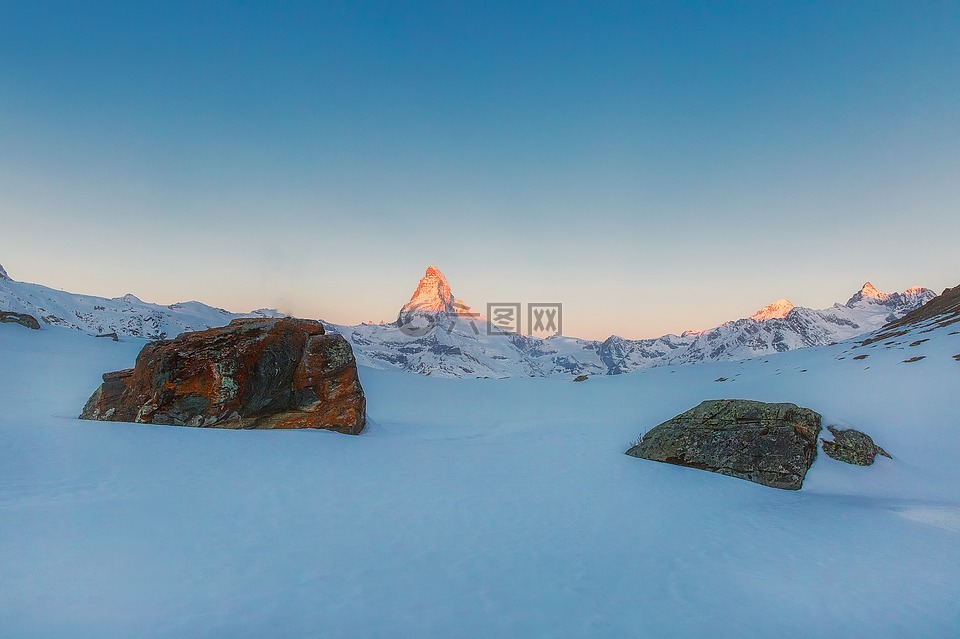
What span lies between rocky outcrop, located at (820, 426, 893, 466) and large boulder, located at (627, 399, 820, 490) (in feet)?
1.33

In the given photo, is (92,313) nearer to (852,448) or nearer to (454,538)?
(454,538)

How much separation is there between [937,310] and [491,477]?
41654 millimetres

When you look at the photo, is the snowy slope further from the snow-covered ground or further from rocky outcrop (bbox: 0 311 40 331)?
the snow-covered ground

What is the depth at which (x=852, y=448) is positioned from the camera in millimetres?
10805

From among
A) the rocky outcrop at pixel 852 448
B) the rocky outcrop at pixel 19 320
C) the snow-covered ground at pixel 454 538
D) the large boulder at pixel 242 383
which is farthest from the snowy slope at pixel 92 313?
the rocky outcrop at pixel 852 448

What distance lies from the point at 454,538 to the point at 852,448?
38.4 ft

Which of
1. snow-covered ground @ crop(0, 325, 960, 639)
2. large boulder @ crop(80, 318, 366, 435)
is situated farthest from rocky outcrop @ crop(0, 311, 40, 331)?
snow-covered ground @ crop(0, 325, 960, 639)

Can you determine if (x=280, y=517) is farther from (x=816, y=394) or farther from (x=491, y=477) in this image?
(x=816, y=394)

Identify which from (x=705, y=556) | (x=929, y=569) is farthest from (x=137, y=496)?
(x=929, y=569)

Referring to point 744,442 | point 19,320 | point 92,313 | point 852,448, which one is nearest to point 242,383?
point 744,442

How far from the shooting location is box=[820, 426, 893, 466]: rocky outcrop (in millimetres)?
10578

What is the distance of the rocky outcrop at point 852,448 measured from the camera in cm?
1058

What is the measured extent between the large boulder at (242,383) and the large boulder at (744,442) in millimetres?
11224

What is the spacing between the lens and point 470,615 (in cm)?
420
